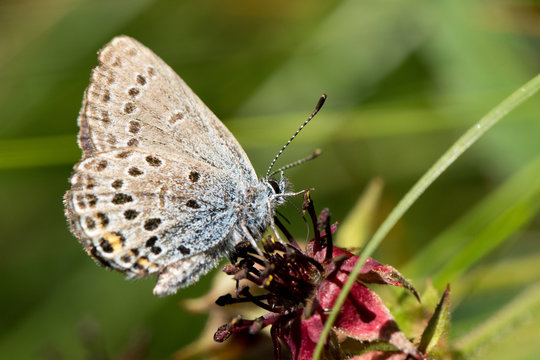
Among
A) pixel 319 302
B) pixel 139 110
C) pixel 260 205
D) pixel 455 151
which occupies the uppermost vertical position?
pixel 455 151

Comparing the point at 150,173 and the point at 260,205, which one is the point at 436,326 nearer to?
the point at 260,205

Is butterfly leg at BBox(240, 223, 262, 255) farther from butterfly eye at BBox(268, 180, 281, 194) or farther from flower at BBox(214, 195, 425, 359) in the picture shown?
butterfly eye at BBox(268, 180, 281, 194)

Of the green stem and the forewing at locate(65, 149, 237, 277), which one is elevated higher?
the green stem

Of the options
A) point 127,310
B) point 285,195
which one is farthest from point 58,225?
point 285,195

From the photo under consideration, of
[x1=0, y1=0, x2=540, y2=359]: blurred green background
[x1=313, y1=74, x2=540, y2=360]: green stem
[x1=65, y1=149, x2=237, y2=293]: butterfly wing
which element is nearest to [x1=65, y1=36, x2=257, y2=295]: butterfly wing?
[x1=65, y1=149, x2=237, y2=293]: butterfly wing

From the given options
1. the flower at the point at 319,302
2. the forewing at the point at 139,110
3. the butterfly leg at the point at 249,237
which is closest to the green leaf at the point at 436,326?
the flower at the point at 319,302

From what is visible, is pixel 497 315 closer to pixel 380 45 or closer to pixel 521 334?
pixel 521 334

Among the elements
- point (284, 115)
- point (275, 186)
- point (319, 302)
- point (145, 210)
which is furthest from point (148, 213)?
point (284, 115)

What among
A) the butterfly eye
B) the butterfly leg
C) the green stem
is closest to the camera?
the green stem
